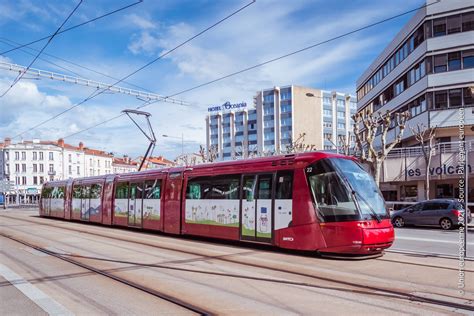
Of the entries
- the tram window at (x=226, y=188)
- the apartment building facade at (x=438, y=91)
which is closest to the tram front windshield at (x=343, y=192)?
the tram window at (x=226, y=188)

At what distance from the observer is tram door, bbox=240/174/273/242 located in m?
13.2

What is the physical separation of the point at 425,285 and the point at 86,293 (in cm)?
607

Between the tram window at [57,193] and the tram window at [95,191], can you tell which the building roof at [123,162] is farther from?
the tram window at [95,191]

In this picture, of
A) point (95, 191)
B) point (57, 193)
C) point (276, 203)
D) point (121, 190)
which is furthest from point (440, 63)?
point (57, 193)

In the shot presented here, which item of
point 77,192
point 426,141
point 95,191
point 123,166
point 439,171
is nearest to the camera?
point 95,191

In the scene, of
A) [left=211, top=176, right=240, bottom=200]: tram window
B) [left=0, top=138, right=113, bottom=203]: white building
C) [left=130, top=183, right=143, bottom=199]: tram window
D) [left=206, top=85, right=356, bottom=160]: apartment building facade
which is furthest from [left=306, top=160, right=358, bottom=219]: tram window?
[left=0, top=138, right=113, bottom=203]: white building

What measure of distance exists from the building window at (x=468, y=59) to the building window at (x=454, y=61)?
0.35 m

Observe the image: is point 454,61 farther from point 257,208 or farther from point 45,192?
point 45,192

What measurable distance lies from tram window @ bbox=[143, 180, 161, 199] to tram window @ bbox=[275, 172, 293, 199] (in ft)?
24.9

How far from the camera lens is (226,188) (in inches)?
595

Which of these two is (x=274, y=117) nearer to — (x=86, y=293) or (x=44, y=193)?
(x=44, y=193)

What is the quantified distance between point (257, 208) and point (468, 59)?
2892 centimetres

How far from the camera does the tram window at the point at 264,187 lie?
525 inches

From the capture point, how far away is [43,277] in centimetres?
953
